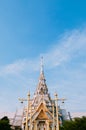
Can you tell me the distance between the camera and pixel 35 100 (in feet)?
216

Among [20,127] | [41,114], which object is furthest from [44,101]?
[20,127]

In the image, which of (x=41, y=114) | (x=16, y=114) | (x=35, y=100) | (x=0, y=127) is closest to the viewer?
(x=0, y=127)

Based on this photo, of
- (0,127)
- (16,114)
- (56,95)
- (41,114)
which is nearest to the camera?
(56,95)

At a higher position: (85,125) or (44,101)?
(44,101)

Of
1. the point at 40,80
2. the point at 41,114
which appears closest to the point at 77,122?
the point at 41,114

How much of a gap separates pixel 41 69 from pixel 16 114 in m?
16.0

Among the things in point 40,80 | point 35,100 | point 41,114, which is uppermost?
point 40,80

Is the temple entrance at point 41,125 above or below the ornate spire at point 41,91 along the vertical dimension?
below

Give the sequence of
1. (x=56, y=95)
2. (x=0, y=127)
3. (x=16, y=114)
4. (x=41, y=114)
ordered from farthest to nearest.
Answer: (x=16, y=114) < (x=41, y=114) < (x=0, y=127) < (x=56, y=95)

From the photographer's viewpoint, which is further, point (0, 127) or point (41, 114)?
point (41, 114)

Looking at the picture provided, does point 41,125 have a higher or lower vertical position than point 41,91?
lower

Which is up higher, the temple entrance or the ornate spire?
the ornate spire

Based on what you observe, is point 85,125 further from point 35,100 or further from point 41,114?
point 35,100

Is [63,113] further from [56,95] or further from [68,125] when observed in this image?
[56,95]
